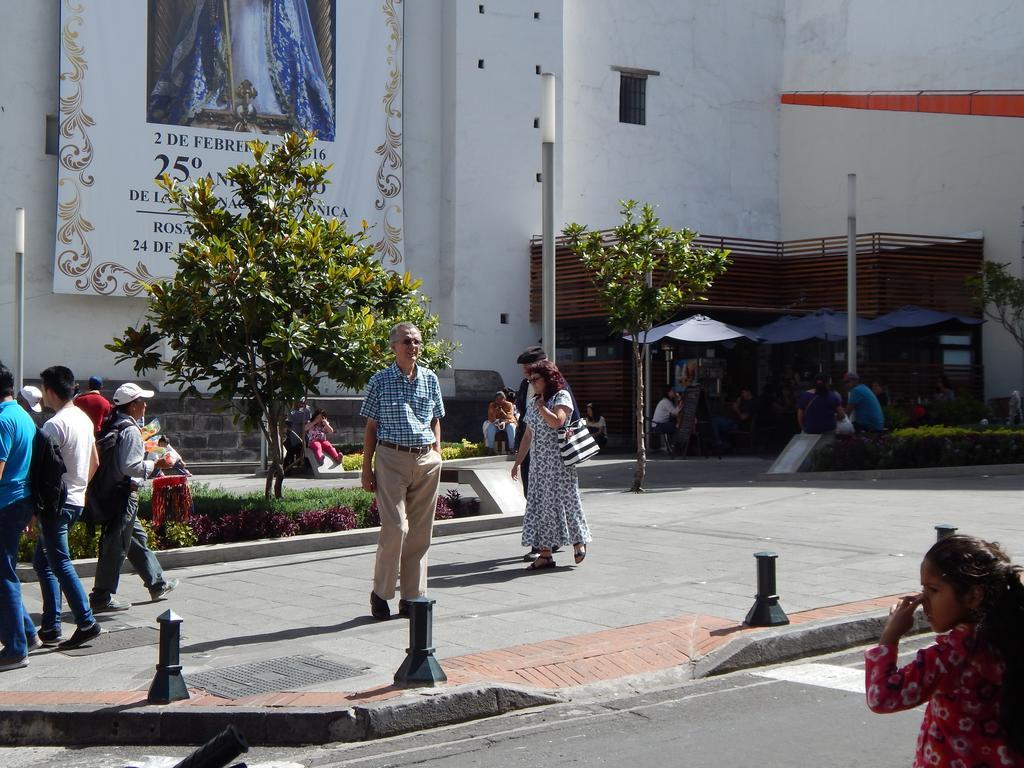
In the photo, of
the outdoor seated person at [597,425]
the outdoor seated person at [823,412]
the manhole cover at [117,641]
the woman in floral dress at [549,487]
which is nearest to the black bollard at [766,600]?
the woman in floral dress at [549,487]

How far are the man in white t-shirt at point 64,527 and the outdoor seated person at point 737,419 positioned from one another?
18500mm

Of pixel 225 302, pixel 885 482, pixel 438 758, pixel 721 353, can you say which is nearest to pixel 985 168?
pixel 721 353

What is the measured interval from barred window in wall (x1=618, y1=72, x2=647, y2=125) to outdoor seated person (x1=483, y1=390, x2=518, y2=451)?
1160cm

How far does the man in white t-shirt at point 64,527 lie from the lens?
7.57 m

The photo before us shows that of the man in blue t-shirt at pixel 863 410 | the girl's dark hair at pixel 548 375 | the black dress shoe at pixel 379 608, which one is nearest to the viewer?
the black dress shoe at pixel 379 608

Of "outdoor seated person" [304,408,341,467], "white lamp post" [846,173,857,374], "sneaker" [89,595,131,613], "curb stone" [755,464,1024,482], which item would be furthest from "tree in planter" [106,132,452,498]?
"white lamp post" [846,173,857,374]

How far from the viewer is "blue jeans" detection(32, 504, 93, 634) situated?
7.55 meters

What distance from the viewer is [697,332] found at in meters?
25.1

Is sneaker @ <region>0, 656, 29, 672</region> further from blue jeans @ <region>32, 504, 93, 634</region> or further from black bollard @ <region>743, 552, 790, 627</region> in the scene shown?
black bollard @ <region>743, 552, 790, 627</region>

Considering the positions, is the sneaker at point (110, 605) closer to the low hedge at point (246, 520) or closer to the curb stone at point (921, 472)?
the low hedge at point (246, 520)

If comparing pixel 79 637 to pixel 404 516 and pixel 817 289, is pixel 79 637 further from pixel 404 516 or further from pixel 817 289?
pixel 817 289

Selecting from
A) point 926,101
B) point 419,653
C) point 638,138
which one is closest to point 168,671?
point 419,653

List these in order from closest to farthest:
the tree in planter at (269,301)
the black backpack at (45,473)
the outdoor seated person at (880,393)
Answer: the black backpack at (45,473) < the tree in planter at (269,301) < the outdoor seated person at (880,393)

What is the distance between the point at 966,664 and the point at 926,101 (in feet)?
99.1
